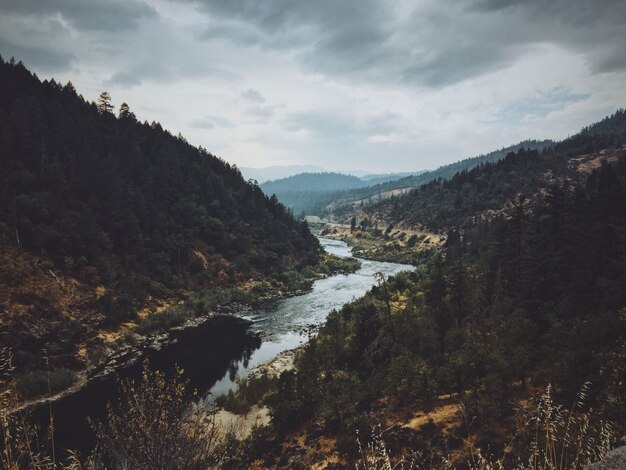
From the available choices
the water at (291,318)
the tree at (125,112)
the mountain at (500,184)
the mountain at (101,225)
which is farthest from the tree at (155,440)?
the mountain at (500,184)

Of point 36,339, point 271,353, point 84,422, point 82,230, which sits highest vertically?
point 82,230

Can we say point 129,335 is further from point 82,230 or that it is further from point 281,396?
point 281,396

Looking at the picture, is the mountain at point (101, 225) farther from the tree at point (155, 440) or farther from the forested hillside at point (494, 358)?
the forested hillside at point (494, 358)

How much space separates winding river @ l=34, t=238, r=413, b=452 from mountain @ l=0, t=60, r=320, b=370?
24.2ft

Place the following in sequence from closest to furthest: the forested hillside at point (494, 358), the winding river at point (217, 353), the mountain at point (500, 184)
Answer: the forested hillside at point (494, 358) → the winding river at point (217, 353) → the mountain at point (500, 184)

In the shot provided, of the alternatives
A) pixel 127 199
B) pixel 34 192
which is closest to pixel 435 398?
pixel 34 192

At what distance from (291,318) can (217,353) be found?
16324mm

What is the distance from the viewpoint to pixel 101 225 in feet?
198

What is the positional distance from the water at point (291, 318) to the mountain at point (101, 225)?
1203 centimetres

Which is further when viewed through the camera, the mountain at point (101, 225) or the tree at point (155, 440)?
the mountain at point (101, 225)

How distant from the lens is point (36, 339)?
35.0 meters

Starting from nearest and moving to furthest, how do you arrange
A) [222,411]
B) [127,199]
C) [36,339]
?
[222,411] → [36,339] → [127,199]

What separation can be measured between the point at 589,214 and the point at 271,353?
111 ft

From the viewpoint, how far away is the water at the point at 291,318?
124ft
